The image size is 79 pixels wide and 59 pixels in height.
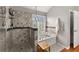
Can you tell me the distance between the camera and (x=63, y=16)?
4.25 ft

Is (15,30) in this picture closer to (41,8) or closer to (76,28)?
(41,8)

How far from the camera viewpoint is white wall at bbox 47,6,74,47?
1.29 m

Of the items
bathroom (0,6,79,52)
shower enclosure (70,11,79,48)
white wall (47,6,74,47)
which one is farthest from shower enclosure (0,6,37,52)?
shower enclosure (70,11,79,48)

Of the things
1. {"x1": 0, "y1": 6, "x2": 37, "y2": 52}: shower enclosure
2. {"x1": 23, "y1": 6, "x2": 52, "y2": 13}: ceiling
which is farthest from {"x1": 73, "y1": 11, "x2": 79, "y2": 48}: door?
{"x1": 0, "y1": 6, "x2": 37, "y2": 52}: shower enclosure

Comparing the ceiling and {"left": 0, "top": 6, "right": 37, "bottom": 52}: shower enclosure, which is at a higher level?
the ceiling

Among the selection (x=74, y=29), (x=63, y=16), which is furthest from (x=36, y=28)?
(x=74, y=29)

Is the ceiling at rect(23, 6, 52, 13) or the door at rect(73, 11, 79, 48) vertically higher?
the ceiling at rect(23, 6, 52, 13)

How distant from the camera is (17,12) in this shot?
130cm

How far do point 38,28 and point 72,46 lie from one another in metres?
0.47

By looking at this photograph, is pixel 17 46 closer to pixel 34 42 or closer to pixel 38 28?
pixel 34 42

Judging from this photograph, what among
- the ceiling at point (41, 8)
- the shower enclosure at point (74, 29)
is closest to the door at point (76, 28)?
the shower enclosure at point (74, 29)

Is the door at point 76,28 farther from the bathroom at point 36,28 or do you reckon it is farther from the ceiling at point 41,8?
the ceiling at point 41,8

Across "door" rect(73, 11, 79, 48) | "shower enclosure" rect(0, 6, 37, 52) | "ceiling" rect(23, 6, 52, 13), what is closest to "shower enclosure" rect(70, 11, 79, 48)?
"door" rect(73, 11, 79, 48)

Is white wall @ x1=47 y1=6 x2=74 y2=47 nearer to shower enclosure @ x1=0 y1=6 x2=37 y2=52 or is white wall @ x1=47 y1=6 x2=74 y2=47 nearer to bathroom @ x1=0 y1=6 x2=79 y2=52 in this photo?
bathroom @ x1=0 y1=6 x2=79 y2=52
